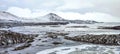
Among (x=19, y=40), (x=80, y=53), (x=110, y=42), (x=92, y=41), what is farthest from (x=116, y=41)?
(x=19, y=40)

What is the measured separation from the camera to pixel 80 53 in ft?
84.5

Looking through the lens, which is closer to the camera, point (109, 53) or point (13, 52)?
point (109, 53)

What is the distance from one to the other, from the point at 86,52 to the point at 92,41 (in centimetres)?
1165

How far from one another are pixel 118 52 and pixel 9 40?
17909mm

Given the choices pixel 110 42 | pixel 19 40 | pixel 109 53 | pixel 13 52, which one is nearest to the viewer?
pixel 109 53

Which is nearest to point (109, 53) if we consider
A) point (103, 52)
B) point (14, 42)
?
point (103, 52)

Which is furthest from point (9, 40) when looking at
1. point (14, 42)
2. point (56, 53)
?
point (56, 53)

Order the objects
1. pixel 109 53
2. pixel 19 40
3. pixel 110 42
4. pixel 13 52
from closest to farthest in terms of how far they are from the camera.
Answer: pixel 109 53 → pixel 13 52 → pixel 110 42 → pixel 19 40

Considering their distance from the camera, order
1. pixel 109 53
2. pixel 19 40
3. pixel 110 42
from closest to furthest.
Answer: pixel 109 53, pixel 110 42, pixel 19 40

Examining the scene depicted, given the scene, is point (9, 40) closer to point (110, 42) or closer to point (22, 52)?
point (22, 52)

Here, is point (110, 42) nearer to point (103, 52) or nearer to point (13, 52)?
point (103, 52)

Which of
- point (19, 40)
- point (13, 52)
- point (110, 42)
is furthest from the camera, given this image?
point (19, 40)

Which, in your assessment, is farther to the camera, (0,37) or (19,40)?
(19,40)

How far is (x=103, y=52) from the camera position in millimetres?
26359
